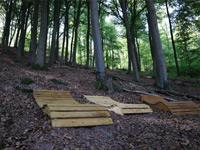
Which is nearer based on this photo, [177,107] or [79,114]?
[79,114]

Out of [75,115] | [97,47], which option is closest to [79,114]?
[75,115]

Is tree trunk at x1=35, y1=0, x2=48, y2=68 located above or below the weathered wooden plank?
above

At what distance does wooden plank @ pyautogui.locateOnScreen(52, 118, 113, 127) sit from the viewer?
3473 mm

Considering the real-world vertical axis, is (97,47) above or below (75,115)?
above

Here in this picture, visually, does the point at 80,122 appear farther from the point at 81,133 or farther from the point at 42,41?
the point at 42,41

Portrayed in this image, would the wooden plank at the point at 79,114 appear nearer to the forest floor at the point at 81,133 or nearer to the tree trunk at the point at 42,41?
the forest floor at the point at 81,133

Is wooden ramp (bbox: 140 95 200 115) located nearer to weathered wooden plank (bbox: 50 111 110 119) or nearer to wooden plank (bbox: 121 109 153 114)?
wooden plank (bbox: 121 109 153 114)

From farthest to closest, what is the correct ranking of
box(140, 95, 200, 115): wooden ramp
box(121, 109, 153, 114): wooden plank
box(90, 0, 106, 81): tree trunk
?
1. box(90, 0, 106, 81): tree trunk
2. box(140, 95, 200, 115): wooden ramp
3. box(121, 109, 153, 114): wooden plank

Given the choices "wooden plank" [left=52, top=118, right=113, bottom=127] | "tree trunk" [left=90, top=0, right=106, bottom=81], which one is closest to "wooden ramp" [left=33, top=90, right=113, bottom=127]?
"wooden plank" [left=52, top=118, right=113, bottom=127]

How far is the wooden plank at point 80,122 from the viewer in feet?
11.4

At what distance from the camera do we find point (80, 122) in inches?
145

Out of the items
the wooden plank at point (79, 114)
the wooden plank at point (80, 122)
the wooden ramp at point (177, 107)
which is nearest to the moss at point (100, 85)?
the wooden ramp at point (177, 107)

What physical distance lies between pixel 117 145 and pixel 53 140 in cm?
136

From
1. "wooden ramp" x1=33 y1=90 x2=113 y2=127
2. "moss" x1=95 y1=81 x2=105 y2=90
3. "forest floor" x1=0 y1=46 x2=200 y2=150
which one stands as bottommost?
"forest floor" x1=0 y1=46 x2=200 y2=150
